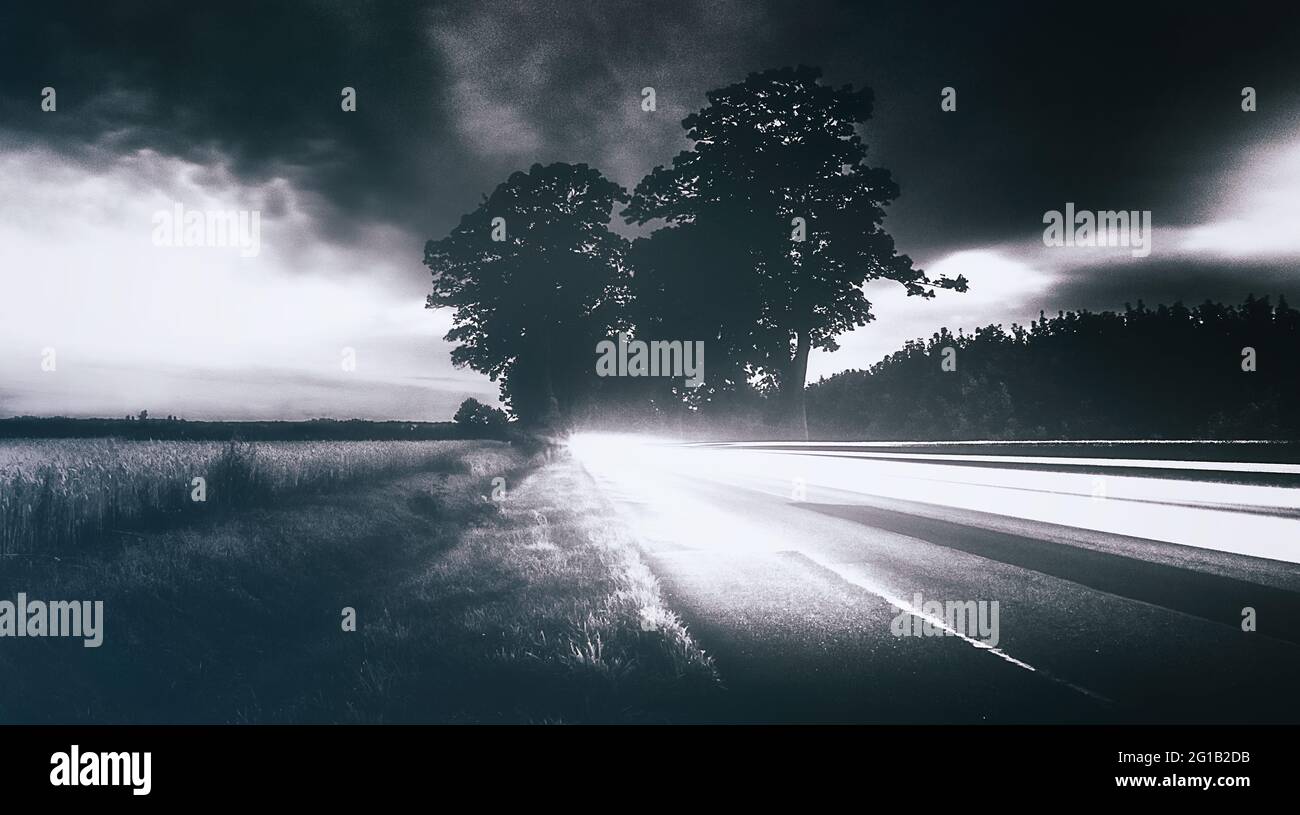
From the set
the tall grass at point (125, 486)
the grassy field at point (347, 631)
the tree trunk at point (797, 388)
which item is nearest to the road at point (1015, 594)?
the grassy field at point (347, 631)

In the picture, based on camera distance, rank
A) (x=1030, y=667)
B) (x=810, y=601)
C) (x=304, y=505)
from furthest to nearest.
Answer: (x=304, y=505)
(x=810, y=601)
(x=1030, y=667)

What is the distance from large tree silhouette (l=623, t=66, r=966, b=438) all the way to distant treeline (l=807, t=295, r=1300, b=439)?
45406 mm

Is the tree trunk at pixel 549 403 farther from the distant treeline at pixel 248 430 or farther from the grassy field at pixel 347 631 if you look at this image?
the grassy field at pixel 347 631

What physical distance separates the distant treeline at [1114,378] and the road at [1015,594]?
5633 centimetres

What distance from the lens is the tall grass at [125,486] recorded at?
21.1 feet

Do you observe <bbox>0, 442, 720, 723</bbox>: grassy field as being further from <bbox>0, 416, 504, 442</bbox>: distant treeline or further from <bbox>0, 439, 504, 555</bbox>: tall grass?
<bbox>0, 416, 504, 442</bbox>: distant treeline

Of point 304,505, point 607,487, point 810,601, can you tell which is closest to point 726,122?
point 607,487

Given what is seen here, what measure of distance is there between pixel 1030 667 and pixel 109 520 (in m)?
8.49

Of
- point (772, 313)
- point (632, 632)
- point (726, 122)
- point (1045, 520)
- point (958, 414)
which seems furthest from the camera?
point (958, 414)

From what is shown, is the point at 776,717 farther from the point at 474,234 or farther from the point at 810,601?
the point at 474,234

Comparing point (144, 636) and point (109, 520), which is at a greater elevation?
point (109, 520)

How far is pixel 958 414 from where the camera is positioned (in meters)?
67.9
